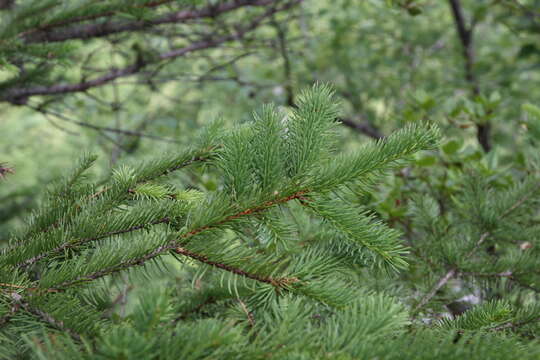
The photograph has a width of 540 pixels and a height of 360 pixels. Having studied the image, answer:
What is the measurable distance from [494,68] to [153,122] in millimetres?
3384

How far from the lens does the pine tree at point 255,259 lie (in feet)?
2.16

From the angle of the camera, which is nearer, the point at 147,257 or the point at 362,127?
the point at 147,257

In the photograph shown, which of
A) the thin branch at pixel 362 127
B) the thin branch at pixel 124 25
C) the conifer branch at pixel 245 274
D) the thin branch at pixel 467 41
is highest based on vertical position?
the thin branch at pixel 124 25

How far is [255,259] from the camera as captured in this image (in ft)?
2.67

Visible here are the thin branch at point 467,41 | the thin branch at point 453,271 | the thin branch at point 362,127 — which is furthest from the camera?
the thin branch at point 362,127

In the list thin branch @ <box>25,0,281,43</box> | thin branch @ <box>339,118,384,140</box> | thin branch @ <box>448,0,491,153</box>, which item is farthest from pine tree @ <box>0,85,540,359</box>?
thin branch @ <box>339,118,384,140</box>

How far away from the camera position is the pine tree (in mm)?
660

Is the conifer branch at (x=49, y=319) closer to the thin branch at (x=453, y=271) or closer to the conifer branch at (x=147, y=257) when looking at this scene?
the conifer branch at (x=147, y=257)

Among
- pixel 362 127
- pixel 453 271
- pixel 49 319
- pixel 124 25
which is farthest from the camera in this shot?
pixel 362 127

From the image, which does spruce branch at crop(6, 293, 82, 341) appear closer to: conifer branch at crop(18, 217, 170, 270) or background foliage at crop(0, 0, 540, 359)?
background foliage at crop(0, 0, 540, 359)

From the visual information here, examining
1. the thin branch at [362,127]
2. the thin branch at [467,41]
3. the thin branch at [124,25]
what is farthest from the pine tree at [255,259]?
the thin branch at [362,127]

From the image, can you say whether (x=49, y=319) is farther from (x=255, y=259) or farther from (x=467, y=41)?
(x=467, y=41)

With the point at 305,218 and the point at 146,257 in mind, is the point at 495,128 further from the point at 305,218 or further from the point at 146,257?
the point at 146,257

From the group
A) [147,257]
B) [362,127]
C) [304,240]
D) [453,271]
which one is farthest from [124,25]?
[362,127]
